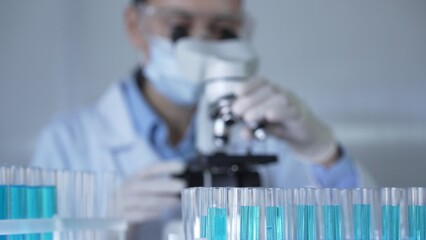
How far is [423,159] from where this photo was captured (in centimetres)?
220

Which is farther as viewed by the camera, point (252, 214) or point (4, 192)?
point (4, 192)

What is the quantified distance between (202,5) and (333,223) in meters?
1.08

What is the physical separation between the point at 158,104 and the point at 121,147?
180 mm

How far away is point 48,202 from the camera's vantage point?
2.78 feet

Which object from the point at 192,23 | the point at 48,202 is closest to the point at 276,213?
the point at 48,202

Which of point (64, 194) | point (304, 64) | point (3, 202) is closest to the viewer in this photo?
point (3, 202)

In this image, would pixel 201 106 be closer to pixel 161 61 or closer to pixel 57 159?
pixel 161 61

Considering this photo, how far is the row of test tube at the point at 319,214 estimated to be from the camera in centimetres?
68

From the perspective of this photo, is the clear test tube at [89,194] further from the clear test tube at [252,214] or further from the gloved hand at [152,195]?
the gloved hand at [152,195]

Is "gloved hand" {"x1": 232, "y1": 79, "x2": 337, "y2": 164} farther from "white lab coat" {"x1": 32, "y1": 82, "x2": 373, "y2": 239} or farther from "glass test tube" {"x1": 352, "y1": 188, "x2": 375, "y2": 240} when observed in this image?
"glass test tube" {"x1": 352, "y1": 188, "x2": 375, "y2": 240}

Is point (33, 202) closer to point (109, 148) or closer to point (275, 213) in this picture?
point (275, 213)

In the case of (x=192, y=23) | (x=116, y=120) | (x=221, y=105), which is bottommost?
(x=221, y=105)

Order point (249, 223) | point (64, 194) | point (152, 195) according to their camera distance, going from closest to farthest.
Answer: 1. point (249, 223)
2. point (64, 194)
3. point (152, 195)

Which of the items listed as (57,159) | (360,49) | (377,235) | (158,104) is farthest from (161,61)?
(377,235)
